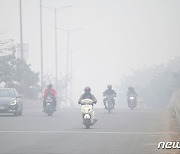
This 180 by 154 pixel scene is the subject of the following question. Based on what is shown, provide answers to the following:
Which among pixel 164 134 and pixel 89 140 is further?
pixel 164 134

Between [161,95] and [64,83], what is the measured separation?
27.7 meters

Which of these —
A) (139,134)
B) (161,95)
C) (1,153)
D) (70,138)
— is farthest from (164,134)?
(161,95)

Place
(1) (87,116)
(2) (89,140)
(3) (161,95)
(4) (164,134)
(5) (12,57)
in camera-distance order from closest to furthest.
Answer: (2) (89,140), (4) (164,134), (1) (87,116), (5) (12,57), (3) (161,95)

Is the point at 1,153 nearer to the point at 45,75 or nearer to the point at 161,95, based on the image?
the point at 161,95

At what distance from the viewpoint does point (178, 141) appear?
22547 mm

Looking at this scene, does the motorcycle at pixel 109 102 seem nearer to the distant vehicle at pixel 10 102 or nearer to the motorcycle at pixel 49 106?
the motorcycle at pixel 49 106

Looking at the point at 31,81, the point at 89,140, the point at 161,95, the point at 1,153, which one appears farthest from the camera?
the point at 161,95

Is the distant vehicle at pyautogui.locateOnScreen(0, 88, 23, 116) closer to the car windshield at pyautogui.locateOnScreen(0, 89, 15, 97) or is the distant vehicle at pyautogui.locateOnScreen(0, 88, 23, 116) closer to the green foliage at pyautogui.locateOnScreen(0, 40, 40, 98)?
the car windshield at pyautogui.locateOnScreen(0, 89, 15, 97)

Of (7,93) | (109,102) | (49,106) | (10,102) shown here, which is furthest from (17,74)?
(10,102)

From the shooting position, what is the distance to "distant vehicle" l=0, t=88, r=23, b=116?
41.9 m

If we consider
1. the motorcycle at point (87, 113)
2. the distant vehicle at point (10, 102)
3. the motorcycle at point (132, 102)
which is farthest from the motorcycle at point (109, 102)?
the motorcycle at point (87, 113)

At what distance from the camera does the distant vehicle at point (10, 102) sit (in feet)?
138

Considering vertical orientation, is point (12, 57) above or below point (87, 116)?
above

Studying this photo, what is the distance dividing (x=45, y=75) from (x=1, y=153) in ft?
344
